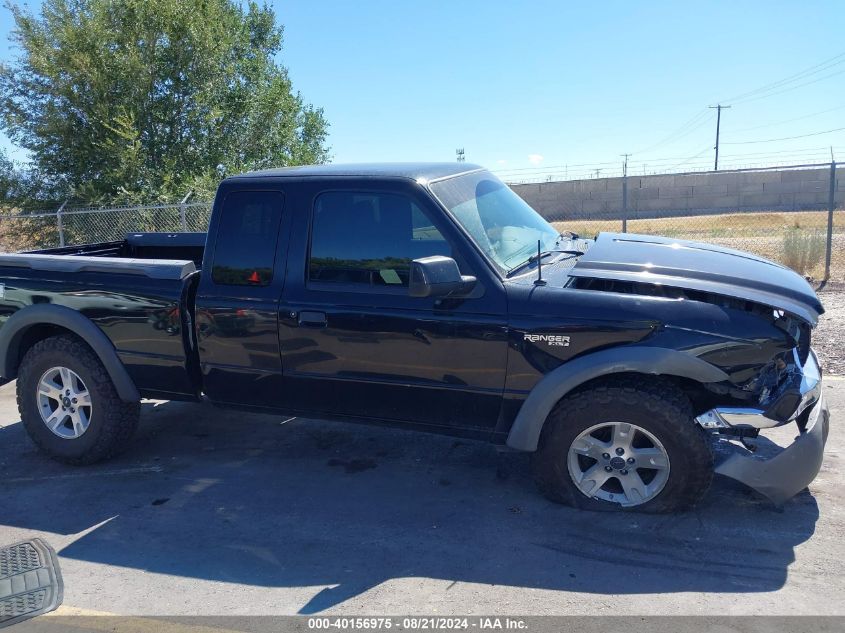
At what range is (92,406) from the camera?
494 centimetres

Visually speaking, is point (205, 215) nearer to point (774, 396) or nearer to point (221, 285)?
point (221, 285)

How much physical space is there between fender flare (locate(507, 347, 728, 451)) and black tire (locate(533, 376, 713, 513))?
12 cm

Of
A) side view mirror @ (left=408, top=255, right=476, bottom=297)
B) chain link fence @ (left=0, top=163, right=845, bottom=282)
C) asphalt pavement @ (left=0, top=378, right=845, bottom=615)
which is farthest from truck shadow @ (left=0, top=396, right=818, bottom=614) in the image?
chain link fence @ (left=0, top=163, right=845, bottom=282)

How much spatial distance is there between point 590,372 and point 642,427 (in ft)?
1.37

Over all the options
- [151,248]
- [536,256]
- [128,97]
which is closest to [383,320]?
[536,256]

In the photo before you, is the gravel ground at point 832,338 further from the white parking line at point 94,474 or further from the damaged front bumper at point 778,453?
the white parking line at point 94,474

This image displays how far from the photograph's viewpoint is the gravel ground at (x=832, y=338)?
22.4ft

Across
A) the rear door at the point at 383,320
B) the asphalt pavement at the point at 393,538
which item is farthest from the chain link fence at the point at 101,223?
the rear door at the point at 383,320

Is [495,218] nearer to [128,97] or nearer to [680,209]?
[128,97]

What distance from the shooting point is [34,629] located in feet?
10.7

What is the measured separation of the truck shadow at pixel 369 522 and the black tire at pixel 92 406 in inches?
5.9

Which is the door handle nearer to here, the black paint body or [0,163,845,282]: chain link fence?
the black paint body

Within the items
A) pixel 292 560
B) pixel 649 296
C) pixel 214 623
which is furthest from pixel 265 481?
pixel 649 296

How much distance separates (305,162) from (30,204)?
657cm
